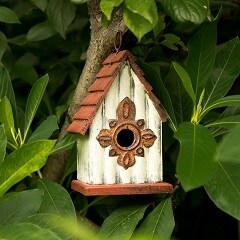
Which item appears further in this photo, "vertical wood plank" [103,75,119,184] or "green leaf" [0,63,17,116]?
"green leaf" [0,63,17,116]

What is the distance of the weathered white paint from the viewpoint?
4.50 ft

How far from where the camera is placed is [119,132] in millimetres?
1398

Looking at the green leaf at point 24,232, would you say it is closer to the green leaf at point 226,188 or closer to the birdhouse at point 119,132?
the birdhouse at point 119,132

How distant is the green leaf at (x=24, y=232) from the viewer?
1.11 meters

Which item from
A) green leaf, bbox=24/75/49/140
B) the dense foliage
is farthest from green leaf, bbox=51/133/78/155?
green leaf, bbox=24/75/49/140

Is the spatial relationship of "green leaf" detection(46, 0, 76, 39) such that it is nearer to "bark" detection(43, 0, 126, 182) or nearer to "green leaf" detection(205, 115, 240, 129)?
"bark" detection(43, 0, 126, 182)

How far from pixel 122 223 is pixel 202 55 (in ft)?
1.39

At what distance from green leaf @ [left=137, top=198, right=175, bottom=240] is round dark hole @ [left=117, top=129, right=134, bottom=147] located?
16 cm

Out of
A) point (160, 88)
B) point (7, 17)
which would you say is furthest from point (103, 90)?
point (7, 17)

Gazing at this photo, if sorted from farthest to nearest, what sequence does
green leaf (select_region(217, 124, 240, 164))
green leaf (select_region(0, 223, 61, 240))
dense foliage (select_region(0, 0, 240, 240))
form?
dense foliage (select_region(0, 0, 240, 240)), green leaf (select_region(0, 223, 61, 240)), green leaf (select_region(217, 124, 240, 164))

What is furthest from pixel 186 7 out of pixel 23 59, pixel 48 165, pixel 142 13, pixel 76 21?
pixel 23 59

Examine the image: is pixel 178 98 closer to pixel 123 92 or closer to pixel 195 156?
pixel 123 92

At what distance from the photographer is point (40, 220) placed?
1.30 metres

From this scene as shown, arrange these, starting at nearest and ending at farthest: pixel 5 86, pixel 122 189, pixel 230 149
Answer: pixel 230 149 < pixel 122 189 < pixel 5 86
